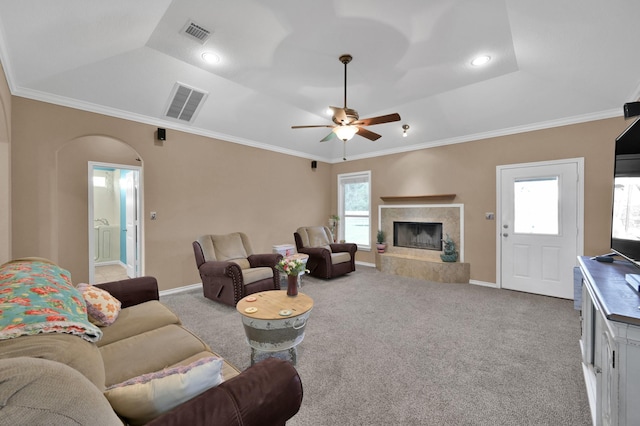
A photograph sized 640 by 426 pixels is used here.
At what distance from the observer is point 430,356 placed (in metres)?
2.45

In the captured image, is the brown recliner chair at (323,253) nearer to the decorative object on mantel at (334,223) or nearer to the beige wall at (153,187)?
the beige wall at (153,187)

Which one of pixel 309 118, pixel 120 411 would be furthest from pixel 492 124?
pixel 120 411

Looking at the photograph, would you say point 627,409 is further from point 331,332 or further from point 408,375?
point 331,332

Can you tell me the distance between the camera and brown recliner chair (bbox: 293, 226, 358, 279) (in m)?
5.01

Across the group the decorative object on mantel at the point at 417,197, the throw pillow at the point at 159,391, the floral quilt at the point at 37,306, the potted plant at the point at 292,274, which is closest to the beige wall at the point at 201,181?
the decorative object on mantel at the point at 417,197

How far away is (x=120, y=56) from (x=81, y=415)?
150 inches

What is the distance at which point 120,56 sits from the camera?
3119mm

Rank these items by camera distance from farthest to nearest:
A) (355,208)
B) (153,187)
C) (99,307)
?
1. (355,208)
2. (153,187)
3. (99,307)

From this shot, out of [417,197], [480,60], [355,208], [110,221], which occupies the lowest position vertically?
[110,221]

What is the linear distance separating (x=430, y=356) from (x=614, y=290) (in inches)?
57.2

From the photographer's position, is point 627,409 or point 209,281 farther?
point 209,281

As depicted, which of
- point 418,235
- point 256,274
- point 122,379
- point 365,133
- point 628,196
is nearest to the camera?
point 122,379

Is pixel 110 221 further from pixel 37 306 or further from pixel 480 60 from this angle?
pixel 480 60

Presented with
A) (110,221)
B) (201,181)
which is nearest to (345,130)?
(201,181)
